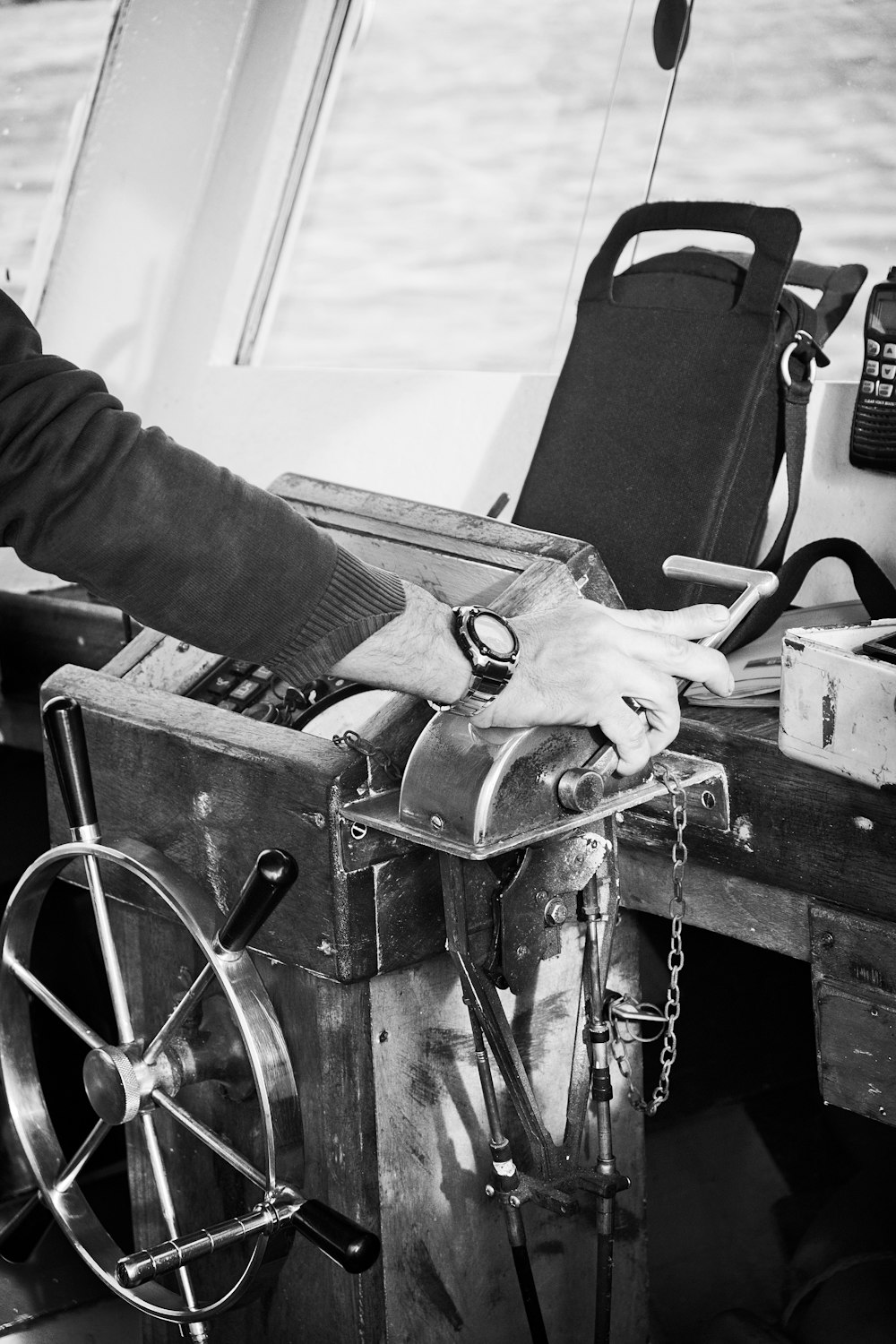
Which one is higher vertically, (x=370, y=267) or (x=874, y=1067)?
(x=370, y=267)

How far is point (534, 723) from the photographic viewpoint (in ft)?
3.73

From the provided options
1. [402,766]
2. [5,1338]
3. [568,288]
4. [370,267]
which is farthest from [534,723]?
[370,267]

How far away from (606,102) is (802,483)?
2.96ft

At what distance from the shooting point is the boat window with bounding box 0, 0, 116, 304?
106 inches

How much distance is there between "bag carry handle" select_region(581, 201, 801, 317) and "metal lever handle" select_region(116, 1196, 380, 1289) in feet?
3.30

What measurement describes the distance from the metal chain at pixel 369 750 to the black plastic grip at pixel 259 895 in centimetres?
12

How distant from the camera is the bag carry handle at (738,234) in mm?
1506

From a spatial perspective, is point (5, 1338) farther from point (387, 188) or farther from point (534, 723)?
point (387, 188)

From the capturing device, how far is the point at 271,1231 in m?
1.22

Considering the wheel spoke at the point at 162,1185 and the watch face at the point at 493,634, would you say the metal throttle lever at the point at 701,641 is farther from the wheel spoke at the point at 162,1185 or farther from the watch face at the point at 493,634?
the wheel spoke at the point at 162,1185

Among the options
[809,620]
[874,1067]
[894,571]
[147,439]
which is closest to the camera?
[147,439]

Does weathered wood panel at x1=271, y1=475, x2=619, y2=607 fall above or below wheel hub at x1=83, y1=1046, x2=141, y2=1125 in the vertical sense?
above

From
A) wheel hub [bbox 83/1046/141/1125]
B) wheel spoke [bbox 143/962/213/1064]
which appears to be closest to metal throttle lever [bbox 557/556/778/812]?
wheel spoke [bbox 143/962/213/1064]

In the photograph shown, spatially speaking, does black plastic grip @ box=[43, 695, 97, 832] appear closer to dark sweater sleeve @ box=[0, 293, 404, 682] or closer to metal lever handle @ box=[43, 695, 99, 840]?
metal lever handle @ box=[43, 695, 99, 840]
